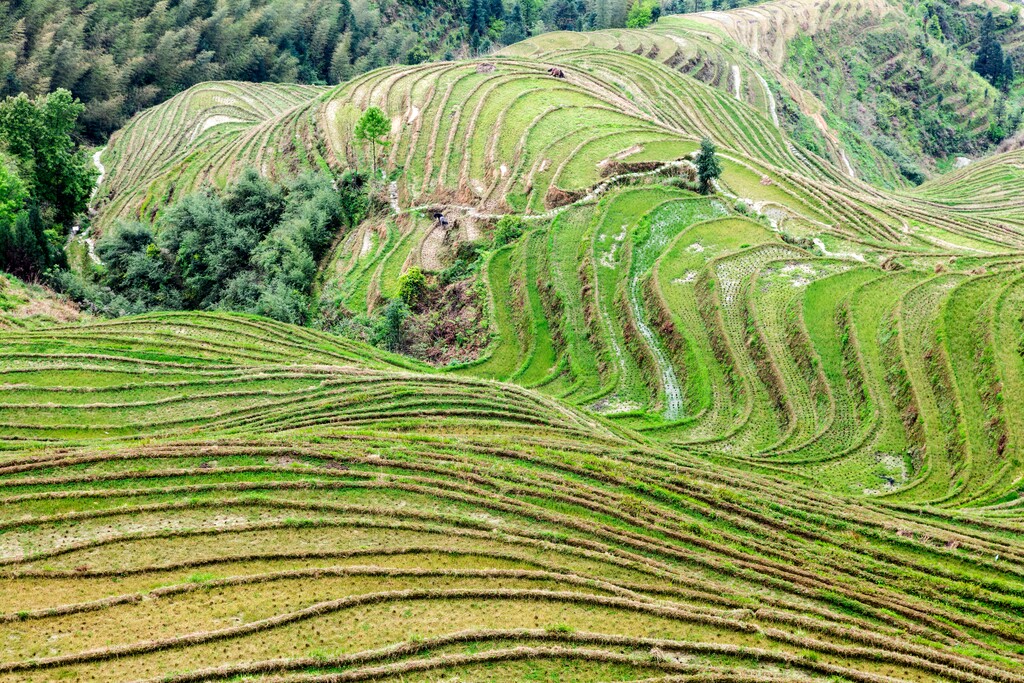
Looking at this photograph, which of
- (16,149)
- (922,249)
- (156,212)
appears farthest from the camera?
(156,212)

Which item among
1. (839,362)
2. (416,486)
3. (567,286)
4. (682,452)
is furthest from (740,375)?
(416,486)

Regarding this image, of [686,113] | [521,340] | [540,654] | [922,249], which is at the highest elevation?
[686,113]

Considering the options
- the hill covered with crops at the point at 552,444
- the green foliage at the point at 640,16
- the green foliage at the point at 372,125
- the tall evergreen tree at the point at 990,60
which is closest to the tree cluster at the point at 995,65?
the tall evergreen tree at the point at 990,60

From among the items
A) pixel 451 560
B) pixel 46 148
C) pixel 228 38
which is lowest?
pixel 451 560

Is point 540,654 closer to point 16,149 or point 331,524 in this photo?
point 331,524

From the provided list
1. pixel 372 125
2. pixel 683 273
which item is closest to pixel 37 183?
pixel 372 125

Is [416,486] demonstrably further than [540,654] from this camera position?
Yes

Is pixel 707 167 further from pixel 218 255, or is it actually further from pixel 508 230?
pixel 218 255
